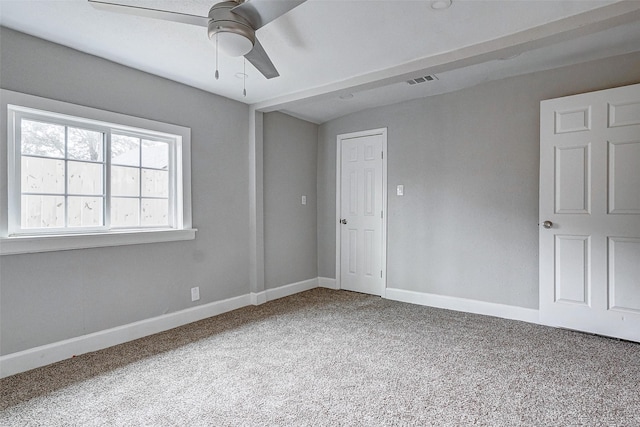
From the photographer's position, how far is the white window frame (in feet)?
7.65

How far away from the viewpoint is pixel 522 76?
3.43 metres

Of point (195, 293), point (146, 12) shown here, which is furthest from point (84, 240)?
point (146, 12)

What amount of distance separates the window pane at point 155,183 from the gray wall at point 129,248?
0.91ft

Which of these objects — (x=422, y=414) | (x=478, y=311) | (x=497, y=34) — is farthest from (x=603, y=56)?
(x=422, y=414)

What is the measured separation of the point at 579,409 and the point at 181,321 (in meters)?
3.10

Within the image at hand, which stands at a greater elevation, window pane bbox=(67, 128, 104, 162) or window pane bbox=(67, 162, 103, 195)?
window pane bbox=(67, 128, 104, 162)

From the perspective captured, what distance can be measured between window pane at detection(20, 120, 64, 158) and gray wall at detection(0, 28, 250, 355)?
0.74 feet

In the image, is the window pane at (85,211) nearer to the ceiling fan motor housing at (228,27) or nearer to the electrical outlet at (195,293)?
the electrical outlet at (195,293)

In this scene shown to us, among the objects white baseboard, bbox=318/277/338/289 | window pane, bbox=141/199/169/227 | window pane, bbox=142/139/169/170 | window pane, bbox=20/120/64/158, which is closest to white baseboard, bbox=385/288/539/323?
white baseboard, bbox=318/277/338/289

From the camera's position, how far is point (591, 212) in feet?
9.73

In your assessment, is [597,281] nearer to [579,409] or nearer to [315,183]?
[579,409]

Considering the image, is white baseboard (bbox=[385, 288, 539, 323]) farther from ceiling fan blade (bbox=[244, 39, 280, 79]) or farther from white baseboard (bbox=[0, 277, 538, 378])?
ceiling fan blade (bbox=[244, 39, 280, 79])

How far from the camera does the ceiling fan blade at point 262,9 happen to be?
1608mm

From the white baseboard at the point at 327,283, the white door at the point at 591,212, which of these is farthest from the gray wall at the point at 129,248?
the white door at the point at 591,212
